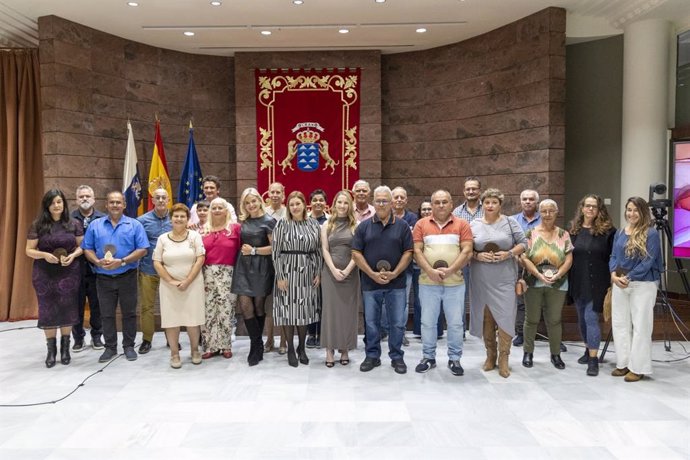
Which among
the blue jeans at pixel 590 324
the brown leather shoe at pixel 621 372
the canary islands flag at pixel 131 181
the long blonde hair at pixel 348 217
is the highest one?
the canary islands flag at pixel 131 181

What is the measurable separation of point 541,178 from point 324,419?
4797mm

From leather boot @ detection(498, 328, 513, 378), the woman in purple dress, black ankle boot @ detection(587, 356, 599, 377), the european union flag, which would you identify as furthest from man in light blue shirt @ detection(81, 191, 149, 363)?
black ankle boot @ detection(587, 356, 599, 377)

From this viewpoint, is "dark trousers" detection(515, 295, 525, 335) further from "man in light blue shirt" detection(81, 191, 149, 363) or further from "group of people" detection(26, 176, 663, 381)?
"man in light blue shirt" detection(81, 191, 149, 363)

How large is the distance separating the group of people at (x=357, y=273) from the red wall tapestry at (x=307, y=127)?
11.6ft

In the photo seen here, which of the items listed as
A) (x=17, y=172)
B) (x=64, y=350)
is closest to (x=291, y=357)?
(x=64, y=350)

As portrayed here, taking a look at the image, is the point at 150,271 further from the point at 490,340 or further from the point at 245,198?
the point at 490,340

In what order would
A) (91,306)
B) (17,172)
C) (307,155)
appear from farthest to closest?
(307,155), (17,172), (91,306)

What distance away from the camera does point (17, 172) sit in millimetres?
6691

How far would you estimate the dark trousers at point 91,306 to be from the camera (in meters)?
4.91

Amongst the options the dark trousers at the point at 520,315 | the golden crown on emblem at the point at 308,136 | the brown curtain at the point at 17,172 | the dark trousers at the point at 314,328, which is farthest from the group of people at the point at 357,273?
the golden crown on emblem at the point at 308,136

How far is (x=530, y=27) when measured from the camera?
6.91 meters

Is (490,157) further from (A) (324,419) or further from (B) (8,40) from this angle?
(B) (8,40)

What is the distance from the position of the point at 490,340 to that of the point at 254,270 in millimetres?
1950

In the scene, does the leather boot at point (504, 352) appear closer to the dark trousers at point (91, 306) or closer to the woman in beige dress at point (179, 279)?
the woman in beige dress at point (179, 279)
